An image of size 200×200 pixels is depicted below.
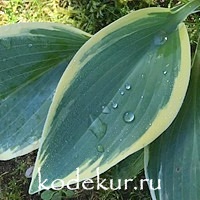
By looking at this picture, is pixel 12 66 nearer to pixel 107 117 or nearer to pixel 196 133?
pixel 107 117

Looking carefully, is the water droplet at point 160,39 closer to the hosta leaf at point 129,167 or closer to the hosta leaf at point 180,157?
the hosta leaf at point 180,157

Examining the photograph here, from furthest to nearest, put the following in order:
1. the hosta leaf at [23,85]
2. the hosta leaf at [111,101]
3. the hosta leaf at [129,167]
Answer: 1. the hosta leaf at [129,167]
2. the hosta leaf at [23,85]
3. the hosta leaf at [111,101]

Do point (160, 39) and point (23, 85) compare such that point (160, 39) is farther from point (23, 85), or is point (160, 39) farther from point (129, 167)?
point (129, 167)

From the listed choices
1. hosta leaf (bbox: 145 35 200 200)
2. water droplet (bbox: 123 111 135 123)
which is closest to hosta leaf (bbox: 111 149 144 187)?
hosta leaf (bbox: 145 35 200 200)

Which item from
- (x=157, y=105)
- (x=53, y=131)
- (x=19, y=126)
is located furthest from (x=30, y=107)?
(x=157, y=105)

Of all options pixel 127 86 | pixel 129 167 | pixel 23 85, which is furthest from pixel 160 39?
pixel 129 167

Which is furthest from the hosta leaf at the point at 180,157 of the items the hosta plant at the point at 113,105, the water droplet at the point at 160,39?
the water droplet at the point at 160,39

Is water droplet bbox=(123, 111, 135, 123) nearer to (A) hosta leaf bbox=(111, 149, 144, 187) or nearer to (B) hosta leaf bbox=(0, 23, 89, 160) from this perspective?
(B) hosta leaf bbox=(0, 23, 89, 160)
